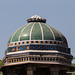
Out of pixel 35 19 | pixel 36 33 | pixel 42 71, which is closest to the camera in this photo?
pixel 36 33

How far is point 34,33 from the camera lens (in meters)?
73.2

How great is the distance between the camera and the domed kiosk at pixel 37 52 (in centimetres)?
7065

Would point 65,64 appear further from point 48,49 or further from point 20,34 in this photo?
point 20,34

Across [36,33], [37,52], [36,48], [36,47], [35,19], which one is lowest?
[37,52]

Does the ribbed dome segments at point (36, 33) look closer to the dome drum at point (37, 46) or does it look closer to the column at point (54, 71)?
the dome drum at point (37, 46)

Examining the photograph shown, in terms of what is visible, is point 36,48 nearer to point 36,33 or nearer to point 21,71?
point 36,33

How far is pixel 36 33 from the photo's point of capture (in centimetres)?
7312

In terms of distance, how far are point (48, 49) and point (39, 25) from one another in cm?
465

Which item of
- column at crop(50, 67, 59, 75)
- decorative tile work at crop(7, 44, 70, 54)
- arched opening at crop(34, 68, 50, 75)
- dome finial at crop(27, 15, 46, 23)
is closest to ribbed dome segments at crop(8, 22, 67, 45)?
dome finial at crop(27, 15, 46, 23)

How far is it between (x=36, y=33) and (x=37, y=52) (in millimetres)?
3367

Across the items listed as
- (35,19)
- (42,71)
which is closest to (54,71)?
(42,71)

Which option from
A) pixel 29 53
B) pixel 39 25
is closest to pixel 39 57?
pixel 29 53

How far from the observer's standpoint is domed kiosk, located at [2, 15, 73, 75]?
7065cm

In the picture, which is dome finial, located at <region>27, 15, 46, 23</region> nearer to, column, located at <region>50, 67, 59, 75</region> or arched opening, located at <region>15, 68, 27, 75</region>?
arched opening, located at <region>15, 68, 27, 75</region>
